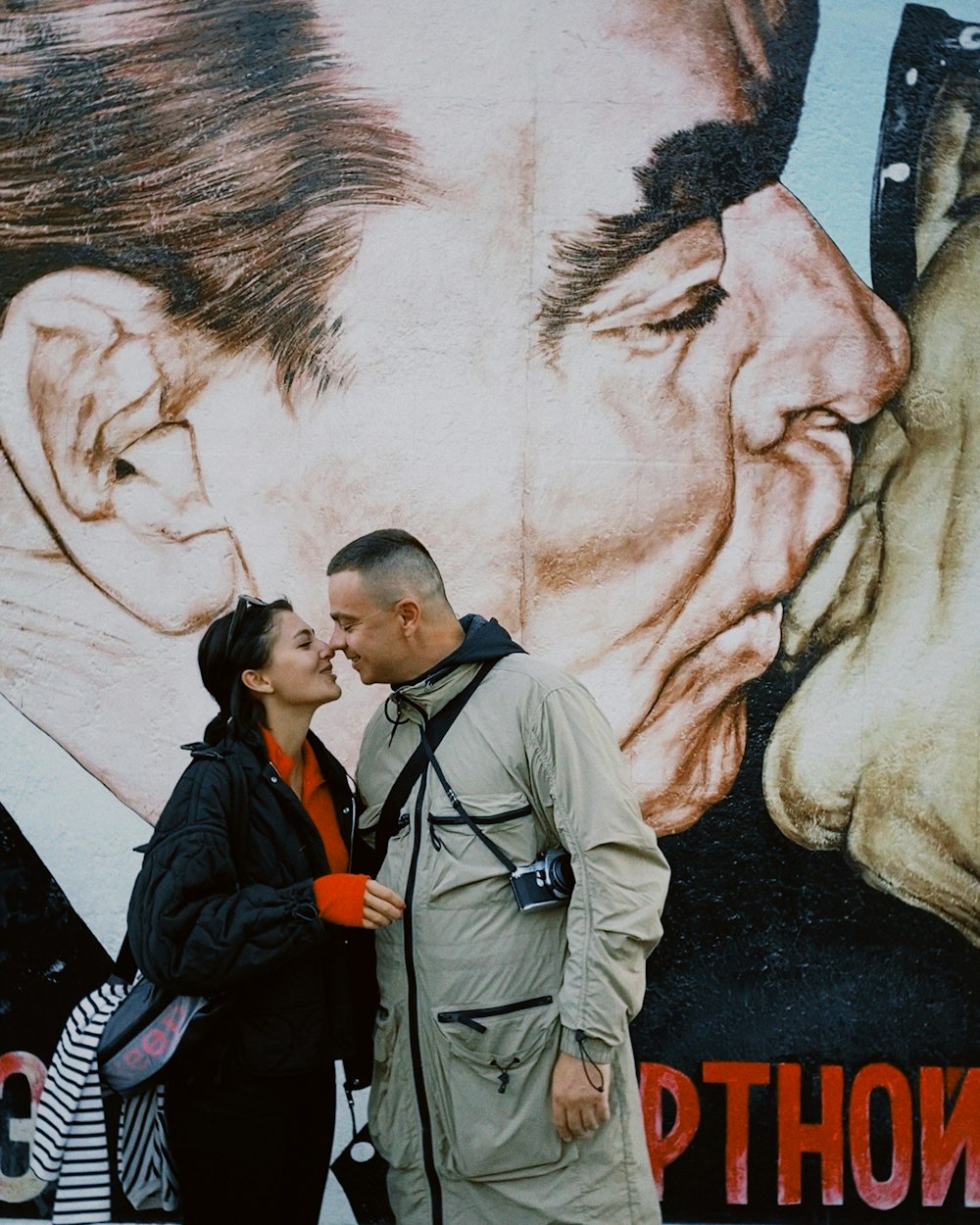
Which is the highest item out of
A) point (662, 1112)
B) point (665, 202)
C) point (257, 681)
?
point (665, 202)

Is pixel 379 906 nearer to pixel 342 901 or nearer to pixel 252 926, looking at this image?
pixel 342 901

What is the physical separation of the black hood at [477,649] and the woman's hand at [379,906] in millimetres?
464

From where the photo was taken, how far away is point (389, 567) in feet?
9.60

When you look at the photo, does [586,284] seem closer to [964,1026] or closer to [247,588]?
[247,588]

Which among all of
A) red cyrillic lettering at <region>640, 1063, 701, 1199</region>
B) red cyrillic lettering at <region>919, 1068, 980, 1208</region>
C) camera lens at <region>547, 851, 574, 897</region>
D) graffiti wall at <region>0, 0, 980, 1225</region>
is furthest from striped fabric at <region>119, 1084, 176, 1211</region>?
red cyrillic lettering at <region>919, 1068, 980, 1208</region>

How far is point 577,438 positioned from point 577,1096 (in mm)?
2163

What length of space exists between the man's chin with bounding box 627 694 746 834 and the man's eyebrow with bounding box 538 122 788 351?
4.17 ft

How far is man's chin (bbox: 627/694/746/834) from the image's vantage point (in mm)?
4086

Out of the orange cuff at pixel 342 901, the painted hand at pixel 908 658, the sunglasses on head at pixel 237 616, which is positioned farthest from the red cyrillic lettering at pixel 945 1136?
the sunglasses on head at pixel 237 616

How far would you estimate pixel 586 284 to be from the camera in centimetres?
416

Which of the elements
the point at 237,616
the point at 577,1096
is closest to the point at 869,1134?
the point at 577,1096

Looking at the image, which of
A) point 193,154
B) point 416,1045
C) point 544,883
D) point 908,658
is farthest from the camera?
point 193,154

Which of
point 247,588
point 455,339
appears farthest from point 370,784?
point 455,339

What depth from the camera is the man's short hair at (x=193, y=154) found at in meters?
4.19
